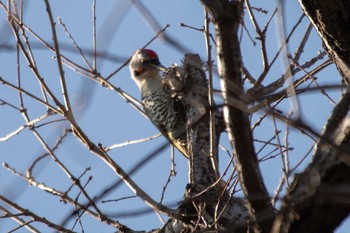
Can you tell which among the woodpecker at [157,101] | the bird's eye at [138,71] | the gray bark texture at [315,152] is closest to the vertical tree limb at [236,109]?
the gray bark texture at [315,152]

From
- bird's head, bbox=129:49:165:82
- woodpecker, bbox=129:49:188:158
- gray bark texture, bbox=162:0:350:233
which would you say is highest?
bird's head, bbox=129:49:165:82

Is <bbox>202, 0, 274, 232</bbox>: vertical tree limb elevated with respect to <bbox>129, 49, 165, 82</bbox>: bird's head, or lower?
lower

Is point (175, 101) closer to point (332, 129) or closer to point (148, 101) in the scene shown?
point (148, 101)

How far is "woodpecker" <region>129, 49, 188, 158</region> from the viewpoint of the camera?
5531 millimetres

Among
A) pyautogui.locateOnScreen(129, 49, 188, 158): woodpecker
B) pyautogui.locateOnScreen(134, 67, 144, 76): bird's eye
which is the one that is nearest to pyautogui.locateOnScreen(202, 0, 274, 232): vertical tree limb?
pyautogui.locateOnScreen(129, 49, 188, 158): woodpecker

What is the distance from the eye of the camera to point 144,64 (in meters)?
6.09

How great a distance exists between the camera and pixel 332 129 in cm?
226

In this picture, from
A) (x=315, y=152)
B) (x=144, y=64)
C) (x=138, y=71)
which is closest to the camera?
(x=315, y=152)

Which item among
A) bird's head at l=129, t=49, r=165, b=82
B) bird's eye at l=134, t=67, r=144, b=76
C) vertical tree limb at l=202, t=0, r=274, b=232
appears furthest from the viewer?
bird's eye at l=134, t=67, r=144, b=76

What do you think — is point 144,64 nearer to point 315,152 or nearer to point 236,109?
point 315,152

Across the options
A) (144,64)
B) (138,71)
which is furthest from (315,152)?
(138,71)

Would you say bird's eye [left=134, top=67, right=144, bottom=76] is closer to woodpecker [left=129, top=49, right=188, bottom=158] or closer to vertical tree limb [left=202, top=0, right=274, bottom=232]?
woodpecker [left=129, top=49, right=188, bottom=158]

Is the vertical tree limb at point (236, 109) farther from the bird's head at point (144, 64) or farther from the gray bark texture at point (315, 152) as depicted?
the bird's head at point (144, 64)

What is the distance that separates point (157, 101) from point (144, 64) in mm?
535
